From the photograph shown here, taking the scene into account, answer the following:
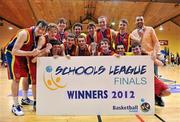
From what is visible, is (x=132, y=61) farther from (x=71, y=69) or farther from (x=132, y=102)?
(x=71, y=69)

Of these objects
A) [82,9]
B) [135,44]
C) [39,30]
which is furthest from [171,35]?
[39,30]

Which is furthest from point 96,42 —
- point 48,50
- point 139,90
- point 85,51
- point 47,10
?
point 47,10

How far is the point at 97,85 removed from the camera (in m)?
3.93

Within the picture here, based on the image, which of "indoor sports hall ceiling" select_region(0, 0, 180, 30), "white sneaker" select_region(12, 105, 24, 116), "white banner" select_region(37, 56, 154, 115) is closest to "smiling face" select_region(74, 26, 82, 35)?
"white banner" select_region(37, 56, 154, 115)

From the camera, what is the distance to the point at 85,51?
14.7 ft

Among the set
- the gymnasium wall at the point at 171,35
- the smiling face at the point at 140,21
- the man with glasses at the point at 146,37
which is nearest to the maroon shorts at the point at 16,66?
the man with glasses at the point at 146,37

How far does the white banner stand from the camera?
3922 millimetres

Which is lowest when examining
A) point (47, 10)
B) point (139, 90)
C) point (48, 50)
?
point (139, 90)

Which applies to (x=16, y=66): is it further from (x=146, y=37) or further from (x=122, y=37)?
(x=146, y=37)

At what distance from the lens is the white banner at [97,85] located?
3922mm

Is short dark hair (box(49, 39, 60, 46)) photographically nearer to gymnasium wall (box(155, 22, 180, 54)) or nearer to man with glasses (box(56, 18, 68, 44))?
man with glasses (box(56, 18, 68, 44))

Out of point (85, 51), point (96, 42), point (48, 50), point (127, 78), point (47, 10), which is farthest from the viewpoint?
point (47, 10)

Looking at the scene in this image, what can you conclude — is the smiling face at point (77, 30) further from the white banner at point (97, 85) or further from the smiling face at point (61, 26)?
the white banner at point (97, 85)

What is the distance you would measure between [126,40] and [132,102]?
1280 millimetres
